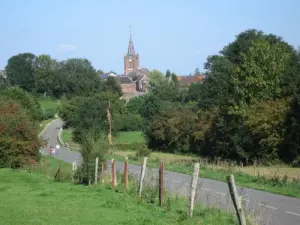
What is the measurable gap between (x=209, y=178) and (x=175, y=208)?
18.5m

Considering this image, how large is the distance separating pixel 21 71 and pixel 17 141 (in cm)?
13519

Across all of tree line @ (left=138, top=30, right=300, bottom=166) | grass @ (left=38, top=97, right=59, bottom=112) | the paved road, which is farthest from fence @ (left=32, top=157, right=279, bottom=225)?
grass @ (left=38, top=97, right=59, bottom=112)

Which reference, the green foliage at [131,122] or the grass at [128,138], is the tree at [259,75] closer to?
the grass at [128,138]

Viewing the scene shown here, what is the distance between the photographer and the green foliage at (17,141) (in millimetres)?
41750

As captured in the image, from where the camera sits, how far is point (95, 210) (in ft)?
49.8

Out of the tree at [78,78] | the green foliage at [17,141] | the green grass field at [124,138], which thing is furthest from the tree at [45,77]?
the green foliage at [17,141]

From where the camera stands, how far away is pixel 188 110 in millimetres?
85000

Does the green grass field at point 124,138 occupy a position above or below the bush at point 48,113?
below

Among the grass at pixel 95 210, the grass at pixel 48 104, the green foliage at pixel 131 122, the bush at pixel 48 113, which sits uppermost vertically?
the grass at pixel 48 104

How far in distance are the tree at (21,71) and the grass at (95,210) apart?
156483 mm

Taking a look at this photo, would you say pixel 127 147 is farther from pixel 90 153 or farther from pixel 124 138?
pixel 90 153

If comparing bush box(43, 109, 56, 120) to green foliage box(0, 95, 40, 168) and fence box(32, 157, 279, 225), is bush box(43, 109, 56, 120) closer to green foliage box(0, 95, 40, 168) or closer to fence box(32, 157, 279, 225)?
green foliage box(0, 95, 40, 168)

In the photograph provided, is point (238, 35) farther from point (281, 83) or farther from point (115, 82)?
point (115, 82)

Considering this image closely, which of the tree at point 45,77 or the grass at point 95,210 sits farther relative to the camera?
the tree at point 45,77
